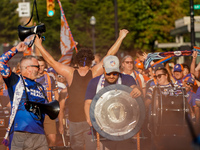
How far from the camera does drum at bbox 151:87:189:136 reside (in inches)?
311

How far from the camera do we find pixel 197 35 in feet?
71.4

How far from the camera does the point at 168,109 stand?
801cm

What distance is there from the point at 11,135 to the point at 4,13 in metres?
68.7

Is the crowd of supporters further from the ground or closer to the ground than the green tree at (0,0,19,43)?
closer to the ground

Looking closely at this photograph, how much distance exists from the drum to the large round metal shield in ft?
7.96

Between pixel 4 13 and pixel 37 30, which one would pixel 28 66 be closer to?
pixel 37 30

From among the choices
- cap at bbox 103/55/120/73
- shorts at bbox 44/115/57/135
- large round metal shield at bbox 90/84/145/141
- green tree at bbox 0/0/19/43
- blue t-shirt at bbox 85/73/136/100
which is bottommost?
shorts at bbox 44/115/57/135

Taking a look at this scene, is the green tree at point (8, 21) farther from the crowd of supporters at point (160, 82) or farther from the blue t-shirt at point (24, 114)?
the blue t-shirt at point (24, 114)

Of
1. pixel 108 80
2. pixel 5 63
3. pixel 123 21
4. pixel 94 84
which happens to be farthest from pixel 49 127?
pixel 123 21

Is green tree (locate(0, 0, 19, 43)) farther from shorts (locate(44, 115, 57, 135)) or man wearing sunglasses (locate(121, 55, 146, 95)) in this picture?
shorts (locate(44, 115, 57, 135))

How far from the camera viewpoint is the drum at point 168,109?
7.90 m

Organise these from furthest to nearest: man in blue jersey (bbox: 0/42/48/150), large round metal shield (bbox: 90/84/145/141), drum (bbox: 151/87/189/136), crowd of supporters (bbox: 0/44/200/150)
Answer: crowd of supporters (bbox: 0/44/200/150) < drum (bbox: 151/87/189/136) < large round metal shield (bbox: 90/84/145/141) < man in blue jersey (bbox: 0/42/48/150)

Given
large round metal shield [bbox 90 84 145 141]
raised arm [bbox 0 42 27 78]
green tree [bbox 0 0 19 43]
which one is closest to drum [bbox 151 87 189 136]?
large round metal shield [bbox 90 84 145 141]

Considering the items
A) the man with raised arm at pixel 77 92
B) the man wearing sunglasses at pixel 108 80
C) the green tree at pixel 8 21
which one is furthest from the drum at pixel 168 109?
the green tree at pixel 8 21
